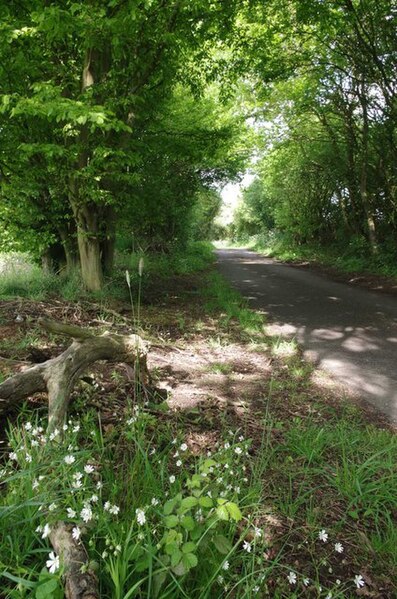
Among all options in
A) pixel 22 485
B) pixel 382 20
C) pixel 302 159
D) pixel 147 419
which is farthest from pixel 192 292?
pixel 302 159

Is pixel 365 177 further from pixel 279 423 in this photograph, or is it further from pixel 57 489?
pixel 57 489

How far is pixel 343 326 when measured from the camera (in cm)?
737

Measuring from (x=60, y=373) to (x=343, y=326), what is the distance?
231 inches

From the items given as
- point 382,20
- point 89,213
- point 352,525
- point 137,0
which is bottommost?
point 352,525

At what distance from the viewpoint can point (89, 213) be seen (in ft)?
25.7

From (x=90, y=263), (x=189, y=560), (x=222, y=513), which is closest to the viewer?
(x=189, y=560)

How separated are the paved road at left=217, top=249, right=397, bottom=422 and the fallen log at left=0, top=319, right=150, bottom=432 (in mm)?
2905

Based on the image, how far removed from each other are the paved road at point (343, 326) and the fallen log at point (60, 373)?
290 centimetres

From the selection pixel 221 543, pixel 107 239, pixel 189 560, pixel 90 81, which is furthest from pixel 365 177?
pixel 189 560

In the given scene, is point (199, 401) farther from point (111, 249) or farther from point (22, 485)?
point (111, 249)

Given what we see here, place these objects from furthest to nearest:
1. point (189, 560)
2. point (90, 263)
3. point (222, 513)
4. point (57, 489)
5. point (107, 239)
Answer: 1. point (107, 239)
2. point (90, 263)
3. point (57, 489)
4. point (222, 513)
5. point (189, 560)

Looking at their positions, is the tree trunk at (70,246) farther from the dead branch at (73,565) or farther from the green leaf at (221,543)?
the green leaf at (221,543)

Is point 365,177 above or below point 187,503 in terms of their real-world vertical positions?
above

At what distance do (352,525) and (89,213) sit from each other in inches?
276
